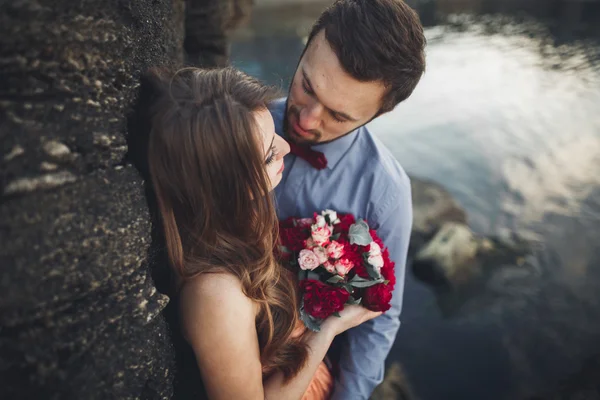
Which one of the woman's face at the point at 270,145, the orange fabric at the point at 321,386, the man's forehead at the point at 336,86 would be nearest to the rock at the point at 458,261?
the orange fabric at the point at 321,386

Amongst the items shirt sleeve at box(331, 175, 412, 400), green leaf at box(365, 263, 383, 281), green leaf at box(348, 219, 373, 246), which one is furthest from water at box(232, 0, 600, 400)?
green leaf at box(365, 263, 383, 281)

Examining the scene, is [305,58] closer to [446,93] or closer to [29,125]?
[29,125]

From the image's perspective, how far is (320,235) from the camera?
197 centimetres

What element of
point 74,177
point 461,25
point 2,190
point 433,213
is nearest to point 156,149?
point 74,177

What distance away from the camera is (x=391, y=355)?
209 inches

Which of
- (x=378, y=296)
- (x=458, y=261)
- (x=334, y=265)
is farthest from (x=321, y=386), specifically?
(x=458, y=261)

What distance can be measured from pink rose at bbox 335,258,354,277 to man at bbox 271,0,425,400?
18.2 inches

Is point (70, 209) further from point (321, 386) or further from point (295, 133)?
point (321, 386)

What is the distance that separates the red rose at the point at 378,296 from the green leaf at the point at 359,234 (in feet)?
0.77

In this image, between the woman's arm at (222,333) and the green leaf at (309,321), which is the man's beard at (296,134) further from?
the woman's arm at (222,333)

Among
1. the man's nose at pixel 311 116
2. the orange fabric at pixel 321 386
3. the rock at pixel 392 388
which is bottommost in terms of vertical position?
the rock at pixel 392 388

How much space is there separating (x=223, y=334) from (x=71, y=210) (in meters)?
0.69

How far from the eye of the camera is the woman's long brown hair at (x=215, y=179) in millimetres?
1353

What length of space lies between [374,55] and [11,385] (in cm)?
191
